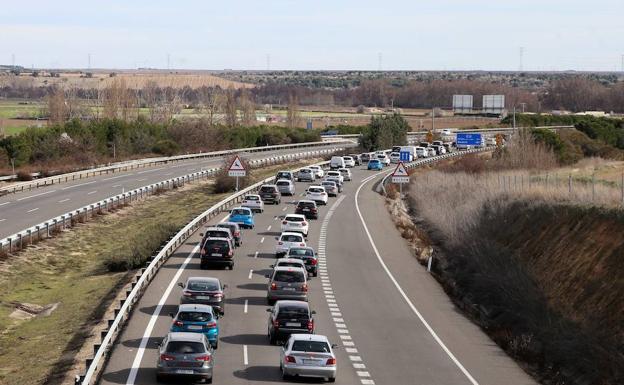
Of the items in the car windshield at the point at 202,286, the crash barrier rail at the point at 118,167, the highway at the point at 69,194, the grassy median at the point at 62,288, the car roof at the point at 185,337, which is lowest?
the grassy median at the point at 62,288

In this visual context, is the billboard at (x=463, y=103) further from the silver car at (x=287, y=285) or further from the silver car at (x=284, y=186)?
the silver car at (x=287, y=285)

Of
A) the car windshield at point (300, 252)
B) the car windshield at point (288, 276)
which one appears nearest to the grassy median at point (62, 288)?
the car windshield at point (288, 276)

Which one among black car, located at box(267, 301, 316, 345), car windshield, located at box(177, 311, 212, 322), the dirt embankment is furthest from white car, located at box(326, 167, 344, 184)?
car windshield, located at box(177, 311, 212, 322)

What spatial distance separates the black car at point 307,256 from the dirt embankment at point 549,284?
17.4 ft

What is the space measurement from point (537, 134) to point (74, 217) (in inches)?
2309

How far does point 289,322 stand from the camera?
28594mm

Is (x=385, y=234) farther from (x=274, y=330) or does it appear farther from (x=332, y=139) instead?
(x=332, y=139)

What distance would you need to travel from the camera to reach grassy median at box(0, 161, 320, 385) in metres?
29.9

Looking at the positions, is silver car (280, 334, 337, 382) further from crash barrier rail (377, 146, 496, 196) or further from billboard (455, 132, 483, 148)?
billboard (455, 132, 483, 148)

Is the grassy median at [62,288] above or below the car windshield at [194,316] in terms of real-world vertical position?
below

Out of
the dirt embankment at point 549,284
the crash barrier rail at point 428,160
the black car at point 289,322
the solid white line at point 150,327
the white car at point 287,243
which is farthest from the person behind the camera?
the crash barrier rail at point 428,160

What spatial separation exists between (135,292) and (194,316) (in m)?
7.00

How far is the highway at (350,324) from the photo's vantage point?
26.4 metres

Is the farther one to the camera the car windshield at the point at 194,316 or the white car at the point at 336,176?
the white car at the point at 336,176
